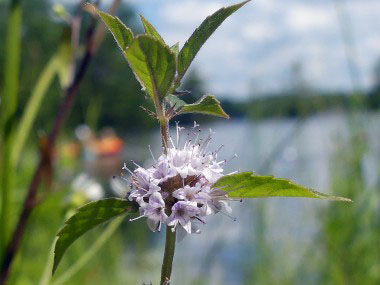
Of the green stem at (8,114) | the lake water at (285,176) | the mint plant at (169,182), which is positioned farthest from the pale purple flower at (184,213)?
the lake water at (285,176)

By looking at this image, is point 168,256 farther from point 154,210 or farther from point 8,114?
point 8,114

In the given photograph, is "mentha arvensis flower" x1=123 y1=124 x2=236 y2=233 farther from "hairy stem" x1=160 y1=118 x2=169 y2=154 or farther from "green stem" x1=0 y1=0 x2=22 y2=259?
"green stem" x1=0 y1=0 x2=22 y2=259

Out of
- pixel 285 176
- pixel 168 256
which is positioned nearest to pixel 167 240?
pixel 168 256

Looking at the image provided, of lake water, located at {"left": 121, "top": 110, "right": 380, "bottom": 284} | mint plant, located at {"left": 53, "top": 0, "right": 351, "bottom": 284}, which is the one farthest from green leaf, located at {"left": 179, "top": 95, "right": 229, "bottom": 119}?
lake water, located at {"left": 121, "top": 110, "right": 380, "bottom": 284}

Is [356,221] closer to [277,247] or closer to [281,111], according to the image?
[281,111]

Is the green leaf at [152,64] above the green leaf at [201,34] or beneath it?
beneath

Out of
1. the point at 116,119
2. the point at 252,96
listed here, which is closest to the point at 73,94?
the point at 252,96

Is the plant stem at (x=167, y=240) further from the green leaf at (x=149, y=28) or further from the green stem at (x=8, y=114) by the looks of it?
the green stem at (x=8, y=114)
